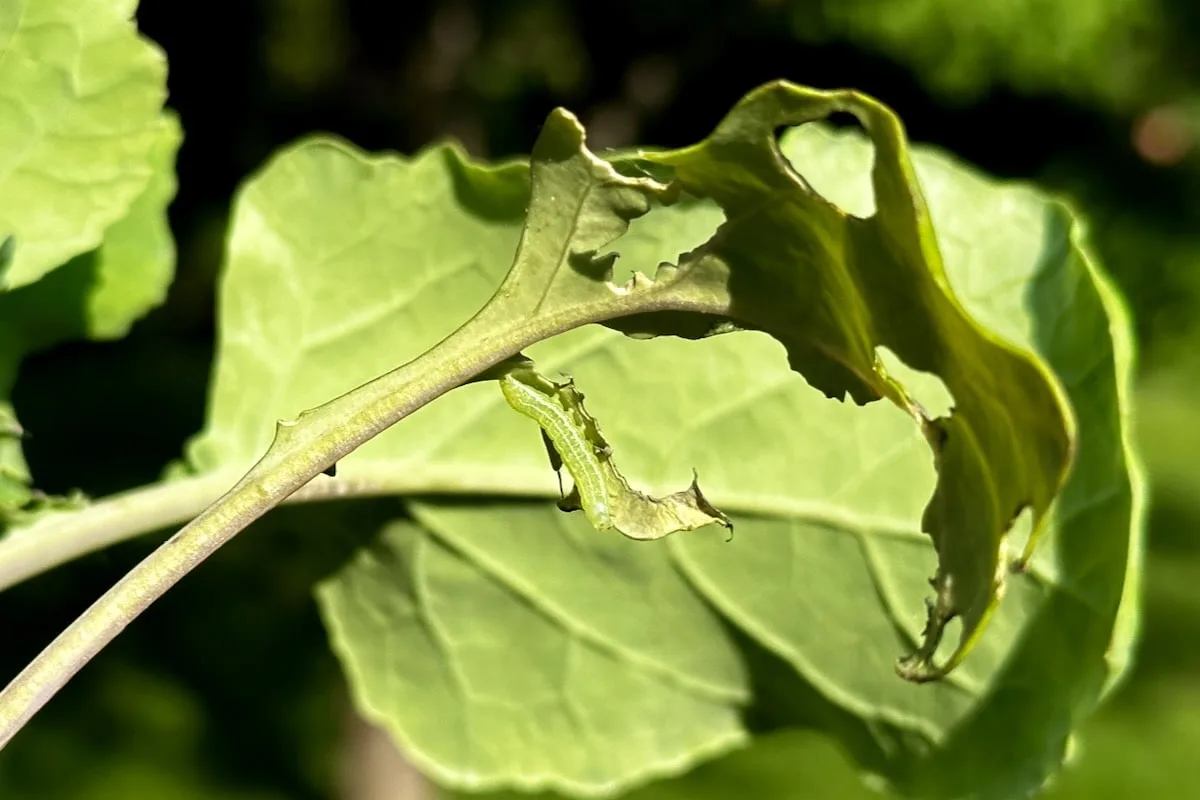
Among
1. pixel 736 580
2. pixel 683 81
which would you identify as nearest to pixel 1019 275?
pixel 736 580

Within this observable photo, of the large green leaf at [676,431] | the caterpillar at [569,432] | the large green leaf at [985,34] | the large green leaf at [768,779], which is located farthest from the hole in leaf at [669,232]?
the large green leaf at [768,779]

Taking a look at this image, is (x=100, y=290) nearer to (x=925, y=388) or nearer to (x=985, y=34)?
(x=925, y=388)

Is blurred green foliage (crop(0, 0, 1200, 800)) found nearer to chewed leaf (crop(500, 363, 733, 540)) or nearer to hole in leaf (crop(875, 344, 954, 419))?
hole in leaf (crop(875, 344, 954, 419))

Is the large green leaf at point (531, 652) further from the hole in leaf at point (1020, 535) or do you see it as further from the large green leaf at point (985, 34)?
the large green leaf at point (985, 34)

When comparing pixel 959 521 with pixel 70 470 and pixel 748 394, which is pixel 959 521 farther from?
pixel 70 470

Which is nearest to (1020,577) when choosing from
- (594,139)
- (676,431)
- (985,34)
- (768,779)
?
(676,431)
